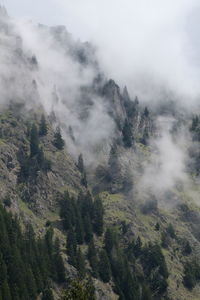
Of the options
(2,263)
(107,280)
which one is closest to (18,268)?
(2,263)

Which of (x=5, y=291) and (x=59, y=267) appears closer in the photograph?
(x=5, y=291)

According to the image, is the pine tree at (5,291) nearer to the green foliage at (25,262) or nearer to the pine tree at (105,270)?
the green foliage at (25,262)

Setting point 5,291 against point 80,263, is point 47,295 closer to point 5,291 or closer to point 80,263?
point 5,291

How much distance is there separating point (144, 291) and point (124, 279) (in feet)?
31.9

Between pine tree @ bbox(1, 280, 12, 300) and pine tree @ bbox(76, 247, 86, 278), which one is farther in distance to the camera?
pine tree @ bbox(76, 247, 86, 278)

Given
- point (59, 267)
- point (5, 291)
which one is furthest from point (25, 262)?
point (5, 291)

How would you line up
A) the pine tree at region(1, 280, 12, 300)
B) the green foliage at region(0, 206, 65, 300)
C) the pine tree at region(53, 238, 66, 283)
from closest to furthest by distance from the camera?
1. the pine tree at region(1, 280, 12, 300)
2. the green foliage at region(0, 206, 65, 300)
3. the pine tree at region(53, 238, 66, 283)


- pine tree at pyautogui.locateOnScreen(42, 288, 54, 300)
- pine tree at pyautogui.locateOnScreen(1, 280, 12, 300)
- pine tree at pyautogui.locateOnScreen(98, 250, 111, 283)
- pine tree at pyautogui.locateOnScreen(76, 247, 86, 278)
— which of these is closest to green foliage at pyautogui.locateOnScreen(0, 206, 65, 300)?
pine tree at pyautogui.locateOnScreen(1, 280, 12, 300)

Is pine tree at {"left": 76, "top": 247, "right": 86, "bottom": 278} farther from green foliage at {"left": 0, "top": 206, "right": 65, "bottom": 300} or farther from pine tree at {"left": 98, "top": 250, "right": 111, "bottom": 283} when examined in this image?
pine tree at {"left": 98, "top": 250, "right": 111, "bottom": 283}

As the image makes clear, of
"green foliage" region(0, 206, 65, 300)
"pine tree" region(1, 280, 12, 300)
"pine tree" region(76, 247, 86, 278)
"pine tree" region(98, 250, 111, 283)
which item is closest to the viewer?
"pine tree" region(1, 280, 12, 300)

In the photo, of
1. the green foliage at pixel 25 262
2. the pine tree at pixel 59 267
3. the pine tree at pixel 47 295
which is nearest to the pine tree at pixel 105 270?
the pine tree at pixel 59 267

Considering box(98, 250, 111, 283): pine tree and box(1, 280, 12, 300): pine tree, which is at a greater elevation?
box(98, 250, 111, 283): pine tree

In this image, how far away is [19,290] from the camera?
148m

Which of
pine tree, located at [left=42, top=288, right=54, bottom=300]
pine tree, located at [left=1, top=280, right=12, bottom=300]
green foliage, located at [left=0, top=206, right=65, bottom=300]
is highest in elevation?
green foliage, located at [left=0, top=206, right=65, bottom=300]
